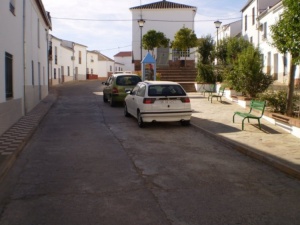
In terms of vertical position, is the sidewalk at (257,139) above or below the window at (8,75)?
below

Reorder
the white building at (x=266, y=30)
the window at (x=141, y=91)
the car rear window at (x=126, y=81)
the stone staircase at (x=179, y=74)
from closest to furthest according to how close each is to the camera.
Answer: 1. the window at (x=141, y=91)
2. the car rear window at (x=126, y=81)
3. the white building at (x=266, y=30)
4. the stone staircase at (x=179, y=74)

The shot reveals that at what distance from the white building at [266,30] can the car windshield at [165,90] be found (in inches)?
672

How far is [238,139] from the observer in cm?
923

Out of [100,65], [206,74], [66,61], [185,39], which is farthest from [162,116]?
[100,65]

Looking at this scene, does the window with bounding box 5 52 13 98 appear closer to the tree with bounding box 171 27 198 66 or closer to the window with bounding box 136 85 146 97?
the window with bounding box 136 85 146 97

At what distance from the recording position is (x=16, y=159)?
25.0ft

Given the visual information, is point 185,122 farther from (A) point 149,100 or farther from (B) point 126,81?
(B) point 126,81

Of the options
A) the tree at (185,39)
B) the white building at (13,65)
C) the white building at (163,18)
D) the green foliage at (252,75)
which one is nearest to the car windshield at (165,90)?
the white building at (13,65)

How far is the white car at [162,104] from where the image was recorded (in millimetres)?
11258

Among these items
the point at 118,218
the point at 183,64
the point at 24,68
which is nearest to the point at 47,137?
the point at 24,68

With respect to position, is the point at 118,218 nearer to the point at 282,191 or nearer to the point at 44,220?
the point at 44,220

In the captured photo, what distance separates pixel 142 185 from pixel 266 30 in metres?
31.8

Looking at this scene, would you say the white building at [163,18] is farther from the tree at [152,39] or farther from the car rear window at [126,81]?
the car rear window at [126,81]

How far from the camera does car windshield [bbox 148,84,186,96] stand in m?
11.5
